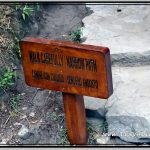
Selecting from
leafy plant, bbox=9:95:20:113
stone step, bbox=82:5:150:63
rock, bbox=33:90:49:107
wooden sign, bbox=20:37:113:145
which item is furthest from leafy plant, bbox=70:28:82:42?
wooden sign, bbox=20:37:113:145

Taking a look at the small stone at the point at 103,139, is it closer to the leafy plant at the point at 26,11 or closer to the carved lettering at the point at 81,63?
the carved lettering at the point at 81,63

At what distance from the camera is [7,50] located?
4617 mm

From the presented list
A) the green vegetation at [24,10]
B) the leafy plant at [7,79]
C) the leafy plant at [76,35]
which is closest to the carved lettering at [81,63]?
the leafy plant at [7,79]

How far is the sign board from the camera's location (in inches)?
127

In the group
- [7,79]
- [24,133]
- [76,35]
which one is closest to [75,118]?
[24,133]

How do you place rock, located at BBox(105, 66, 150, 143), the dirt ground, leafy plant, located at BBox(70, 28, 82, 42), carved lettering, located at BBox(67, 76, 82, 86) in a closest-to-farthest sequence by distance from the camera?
carved lettering, located at BBox(67, 76, 82, 86) < rock, located at BBox(105, 66, 150, 143) < the dirt ground < leafy plant, located at BBox(70, 28, 82, 42)

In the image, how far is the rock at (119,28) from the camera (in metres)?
4.82

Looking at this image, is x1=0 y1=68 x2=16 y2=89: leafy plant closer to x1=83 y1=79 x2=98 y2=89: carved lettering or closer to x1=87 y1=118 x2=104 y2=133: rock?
x1=87 y1=118 x2=104 y2=133: rock

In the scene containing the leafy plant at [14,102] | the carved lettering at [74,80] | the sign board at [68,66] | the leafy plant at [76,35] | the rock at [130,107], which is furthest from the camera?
the leafy plant at [76,35]

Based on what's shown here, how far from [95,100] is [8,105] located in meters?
0.80

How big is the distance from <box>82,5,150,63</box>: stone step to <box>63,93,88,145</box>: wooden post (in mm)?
1230

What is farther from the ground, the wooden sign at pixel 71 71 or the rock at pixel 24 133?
the wooden sign at pixel 71 71

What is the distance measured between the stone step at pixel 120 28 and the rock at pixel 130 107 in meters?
0.34

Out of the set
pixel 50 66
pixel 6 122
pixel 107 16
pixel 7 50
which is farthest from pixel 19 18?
pixel 50 66
